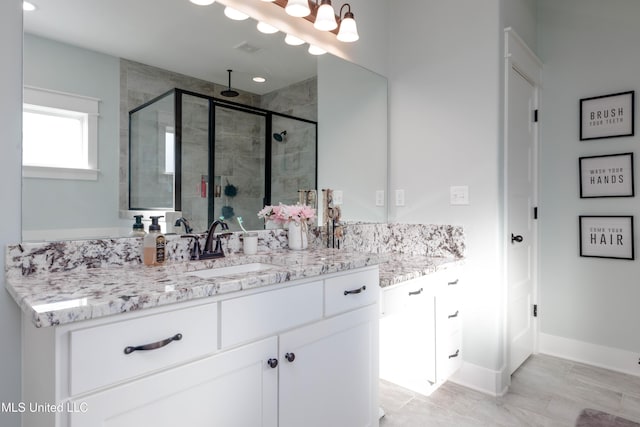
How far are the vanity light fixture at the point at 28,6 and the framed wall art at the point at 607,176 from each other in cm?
326

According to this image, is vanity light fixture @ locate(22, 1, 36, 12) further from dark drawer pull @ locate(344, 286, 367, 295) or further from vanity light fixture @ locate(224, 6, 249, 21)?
dark drawer pull @ locate(344, 286, 367, 295)

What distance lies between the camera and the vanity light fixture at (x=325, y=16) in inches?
76.6

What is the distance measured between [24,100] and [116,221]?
508 mm

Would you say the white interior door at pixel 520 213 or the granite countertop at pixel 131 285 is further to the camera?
the white interior door at pixel 520 213

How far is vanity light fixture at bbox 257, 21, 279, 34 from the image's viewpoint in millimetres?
1880

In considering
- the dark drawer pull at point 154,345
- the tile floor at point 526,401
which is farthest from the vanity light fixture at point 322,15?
the tile floor at point 526,401

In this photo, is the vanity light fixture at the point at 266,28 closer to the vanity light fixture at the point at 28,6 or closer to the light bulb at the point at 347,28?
the light bulb at the point at 347,28

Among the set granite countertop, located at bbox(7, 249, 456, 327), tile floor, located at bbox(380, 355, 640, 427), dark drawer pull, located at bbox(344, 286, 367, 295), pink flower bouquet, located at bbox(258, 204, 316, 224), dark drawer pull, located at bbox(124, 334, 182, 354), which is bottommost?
tile floor, located at bbox(380, 355, 640, 427)

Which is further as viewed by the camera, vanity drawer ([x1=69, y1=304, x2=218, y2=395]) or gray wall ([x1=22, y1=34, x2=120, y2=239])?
gray wall ([x1=22, y1=34, x2=120, y2=239])

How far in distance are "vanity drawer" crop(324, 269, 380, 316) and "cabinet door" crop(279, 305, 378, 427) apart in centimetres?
4

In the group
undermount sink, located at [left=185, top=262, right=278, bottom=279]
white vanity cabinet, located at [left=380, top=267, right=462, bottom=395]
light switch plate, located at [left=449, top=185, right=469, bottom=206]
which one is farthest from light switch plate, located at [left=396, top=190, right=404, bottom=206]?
undermount sink, located at [left=185, top=262, right=278, bottom=279]

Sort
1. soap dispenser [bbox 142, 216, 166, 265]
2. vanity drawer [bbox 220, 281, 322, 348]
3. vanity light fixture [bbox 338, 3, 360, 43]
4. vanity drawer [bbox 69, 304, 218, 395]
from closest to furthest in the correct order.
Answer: vanity drawer [bbox 69, 304, 218, 395], vanity drawer [bbox 220, 281, 322, 348], soap dispenser [bbox 142, 216, 166, 265], vanity light fixture [bbox 338, 3, 360, 43]

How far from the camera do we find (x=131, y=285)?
3.47 feet

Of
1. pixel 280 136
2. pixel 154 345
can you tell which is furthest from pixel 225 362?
pixel 280 136
